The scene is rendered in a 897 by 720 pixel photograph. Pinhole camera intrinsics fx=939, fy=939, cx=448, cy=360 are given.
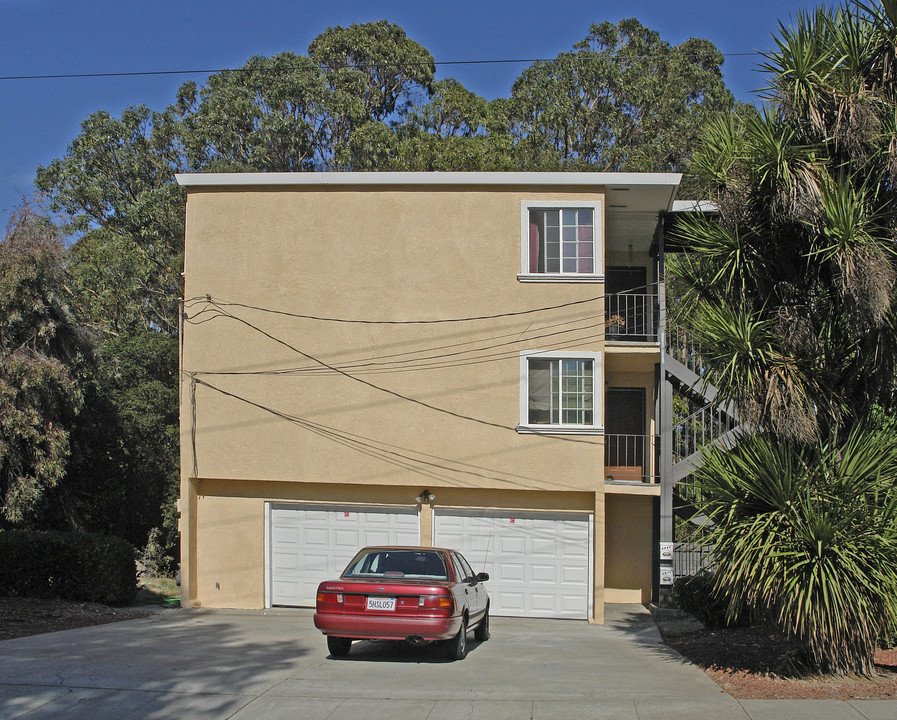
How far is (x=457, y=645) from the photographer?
11469 millimetres

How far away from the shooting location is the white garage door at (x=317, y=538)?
59.3 feet

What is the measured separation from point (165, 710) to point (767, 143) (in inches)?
339

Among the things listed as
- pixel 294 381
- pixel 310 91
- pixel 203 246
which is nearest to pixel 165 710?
pixel 294 381

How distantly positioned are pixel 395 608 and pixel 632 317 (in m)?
11.0

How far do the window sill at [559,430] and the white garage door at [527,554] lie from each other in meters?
1.64

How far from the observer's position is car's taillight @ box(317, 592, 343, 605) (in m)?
11.1

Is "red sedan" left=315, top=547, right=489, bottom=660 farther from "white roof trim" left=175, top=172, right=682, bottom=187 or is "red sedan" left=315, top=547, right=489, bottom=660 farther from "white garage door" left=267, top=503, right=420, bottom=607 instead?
"white roof trim" left=175, top=172, right=682, bottom=187

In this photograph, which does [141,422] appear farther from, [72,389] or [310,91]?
[310,91]

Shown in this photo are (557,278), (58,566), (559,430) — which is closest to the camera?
(58,566)

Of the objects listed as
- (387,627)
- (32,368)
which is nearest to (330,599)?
(387,627)

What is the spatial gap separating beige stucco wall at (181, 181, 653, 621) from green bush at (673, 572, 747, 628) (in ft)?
6.89

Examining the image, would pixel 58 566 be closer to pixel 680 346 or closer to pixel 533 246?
pixel 533 246

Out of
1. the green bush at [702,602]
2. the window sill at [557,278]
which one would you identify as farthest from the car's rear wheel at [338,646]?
the window sill at [557,278]

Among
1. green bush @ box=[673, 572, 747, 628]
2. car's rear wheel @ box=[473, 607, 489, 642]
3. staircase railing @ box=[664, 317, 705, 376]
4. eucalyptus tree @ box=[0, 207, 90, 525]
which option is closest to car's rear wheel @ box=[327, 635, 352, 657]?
car's rear wheel @ box=[473, 607, 489, 642]
